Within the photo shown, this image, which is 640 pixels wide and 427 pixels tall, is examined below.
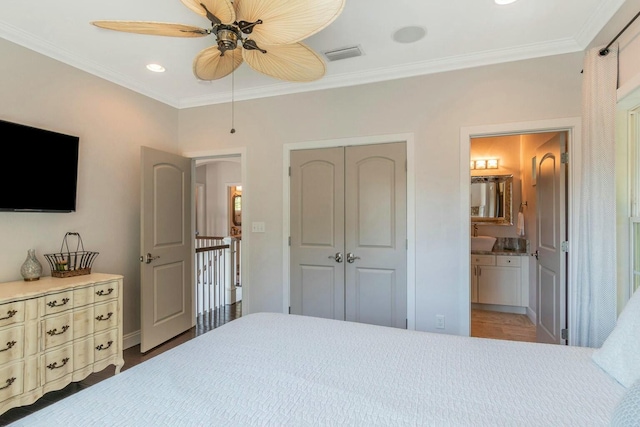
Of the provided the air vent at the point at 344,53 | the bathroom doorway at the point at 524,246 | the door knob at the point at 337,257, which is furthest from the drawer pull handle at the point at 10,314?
the bathroom doorway at the point at 524,246

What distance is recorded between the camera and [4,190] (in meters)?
2.22

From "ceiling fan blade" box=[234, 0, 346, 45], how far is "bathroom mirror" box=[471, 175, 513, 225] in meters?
3.98

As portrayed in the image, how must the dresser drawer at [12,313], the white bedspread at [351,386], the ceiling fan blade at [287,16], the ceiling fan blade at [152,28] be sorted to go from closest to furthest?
the white bedspread at [351,386] → the ceiling fan blade at [287,16] → the ceiling fan blade at [152,28] → the dresser drawer at [12,313]

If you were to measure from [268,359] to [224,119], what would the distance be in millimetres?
2931

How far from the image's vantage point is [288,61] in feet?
6.18

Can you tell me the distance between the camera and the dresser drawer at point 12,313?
1.91 meters

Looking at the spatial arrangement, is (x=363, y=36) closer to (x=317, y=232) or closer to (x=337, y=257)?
(x=317, y=232)

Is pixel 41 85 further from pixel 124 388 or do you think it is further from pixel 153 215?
pixel 124 388

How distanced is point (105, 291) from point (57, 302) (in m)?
0.34

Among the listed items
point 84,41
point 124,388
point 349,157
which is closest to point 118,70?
point 84,41

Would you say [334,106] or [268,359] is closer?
[268,359]

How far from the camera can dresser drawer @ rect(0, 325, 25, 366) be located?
1.91 meters

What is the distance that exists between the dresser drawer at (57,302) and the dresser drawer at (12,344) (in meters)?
0.16

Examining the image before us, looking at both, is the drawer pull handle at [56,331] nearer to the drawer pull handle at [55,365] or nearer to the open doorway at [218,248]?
the drawer pull handle at [55,365]
